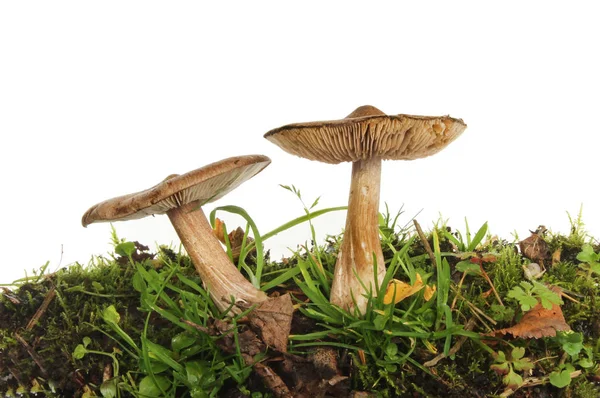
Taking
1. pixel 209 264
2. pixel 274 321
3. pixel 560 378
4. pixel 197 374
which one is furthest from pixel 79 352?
pixel 560 378

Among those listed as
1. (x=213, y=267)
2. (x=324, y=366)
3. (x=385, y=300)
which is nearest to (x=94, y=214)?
(x=213, y=267)

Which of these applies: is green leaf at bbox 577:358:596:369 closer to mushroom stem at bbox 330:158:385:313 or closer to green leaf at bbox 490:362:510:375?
green leaf at bbox 490:362:510:375

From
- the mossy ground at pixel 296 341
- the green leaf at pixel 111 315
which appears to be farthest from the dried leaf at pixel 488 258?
the green leaf at pixel 111 315

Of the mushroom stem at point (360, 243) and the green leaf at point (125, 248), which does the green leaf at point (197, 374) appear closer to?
the mushroom stem at point (360, 243)

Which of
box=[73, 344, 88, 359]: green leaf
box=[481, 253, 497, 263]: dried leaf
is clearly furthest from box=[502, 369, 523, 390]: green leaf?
box=[73, 344, 88, 359]: green leaf

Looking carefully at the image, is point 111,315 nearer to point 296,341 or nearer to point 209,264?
point 209,264

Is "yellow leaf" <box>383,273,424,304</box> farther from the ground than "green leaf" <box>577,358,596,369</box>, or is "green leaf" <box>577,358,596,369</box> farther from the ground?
"yellow leaf" <box>383,273,424,304</box>

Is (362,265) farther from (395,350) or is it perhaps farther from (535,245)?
(535,245)
